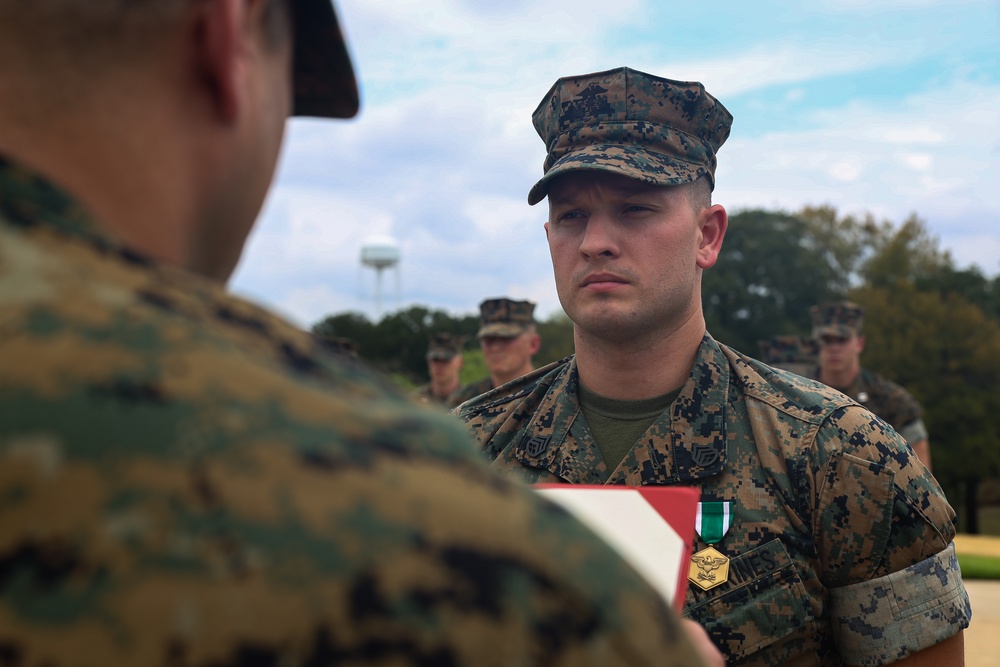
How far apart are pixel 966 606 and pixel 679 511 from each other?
142 centimetres

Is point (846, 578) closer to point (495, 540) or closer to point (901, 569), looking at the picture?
point (901, 569)

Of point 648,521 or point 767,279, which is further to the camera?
point 767,279

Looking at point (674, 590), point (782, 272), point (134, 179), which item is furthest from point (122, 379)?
point (782, 272)

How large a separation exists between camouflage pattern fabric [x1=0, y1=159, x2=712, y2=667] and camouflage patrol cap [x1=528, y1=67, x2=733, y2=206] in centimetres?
230

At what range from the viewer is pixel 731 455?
9.44 ft

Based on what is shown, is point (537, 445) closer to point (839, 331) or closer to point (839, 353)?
point (839, 353)

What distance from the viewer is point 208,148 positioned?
1024 mm

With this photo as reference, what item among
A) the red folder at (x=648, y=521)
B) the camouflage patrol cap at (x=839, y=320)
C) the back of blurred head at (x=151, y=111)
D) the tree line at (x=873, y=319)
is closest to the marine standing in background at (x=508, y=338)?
the camouflage patrol cap at (x=839, y=320)

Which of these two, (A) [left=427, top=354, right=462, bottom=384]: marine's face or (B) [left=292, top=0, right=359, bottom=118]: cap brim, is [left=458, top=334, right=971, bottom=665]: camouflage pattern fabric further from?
(A) [left=427, top=354, right=462, bottom=384]: marine's face

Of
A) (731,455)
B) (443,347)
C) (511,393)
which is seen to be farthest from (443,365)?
(731,455)

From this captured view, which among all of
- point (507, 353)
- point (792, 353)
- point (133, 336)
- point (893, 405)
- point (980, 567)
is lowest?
point (980, 567)

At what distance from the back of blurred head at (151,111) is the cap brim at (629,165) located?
202cm

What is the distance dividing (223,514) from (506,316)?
11224 mm

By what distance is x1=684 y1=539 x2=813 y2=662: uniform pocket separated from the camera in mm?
2598
